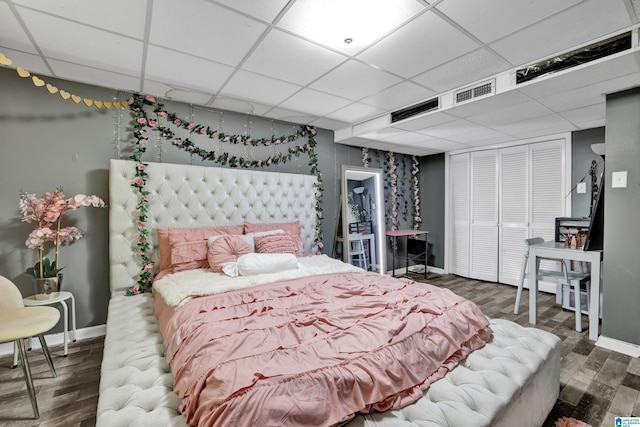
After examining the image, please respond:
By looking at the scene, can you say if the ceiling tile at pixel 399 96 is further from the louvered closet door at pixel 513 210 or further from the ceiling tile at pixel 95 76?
the louvered closet door at pixel 513 210

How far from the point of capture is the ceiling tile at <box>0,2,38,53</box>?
1746mm

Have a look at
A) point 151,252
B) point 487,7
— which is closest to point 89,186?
point 151,252

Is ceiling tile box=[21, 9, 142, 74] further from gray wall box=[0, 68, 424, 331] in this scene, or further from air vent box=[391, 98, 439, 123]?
air vent box=[391, 98, 439, 123]

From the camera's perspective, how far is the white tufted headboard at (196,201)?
9.05ft

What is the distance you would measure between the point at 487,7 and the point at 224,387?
2.41 metres

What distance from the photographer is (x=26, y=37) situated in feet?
6.49

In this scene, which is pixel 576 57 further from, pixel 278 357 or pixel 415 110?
pixel 278 357

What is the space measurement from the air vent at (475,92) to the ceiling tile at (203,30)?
6.66 feet

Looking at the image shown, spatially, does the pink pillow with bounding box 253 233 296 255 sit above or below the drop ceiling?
below

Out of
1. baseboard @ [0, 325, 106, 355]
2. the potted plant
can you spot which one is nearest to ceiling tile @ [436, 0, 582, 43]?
the potted plant

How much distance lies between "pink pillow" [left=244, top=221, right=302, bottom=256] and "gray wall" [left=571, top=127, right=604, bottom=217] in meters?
3.87

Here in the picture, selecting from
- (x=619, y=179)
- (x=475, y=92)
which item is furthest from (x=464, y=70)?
(x=619, y=179)

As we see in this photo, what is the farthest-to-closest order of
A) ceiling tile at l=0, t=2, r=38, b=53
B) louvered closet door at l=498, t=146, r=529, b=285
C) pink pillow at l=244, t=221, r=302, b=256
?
louvered closet door at l=498, t=146, r=529, b=285
pink pillow at l=244, t=221, r=302, b=256
ceiling tile at l=0, t=2, r=38, b=53

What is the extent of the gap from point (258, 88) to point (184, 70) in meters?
0.67
